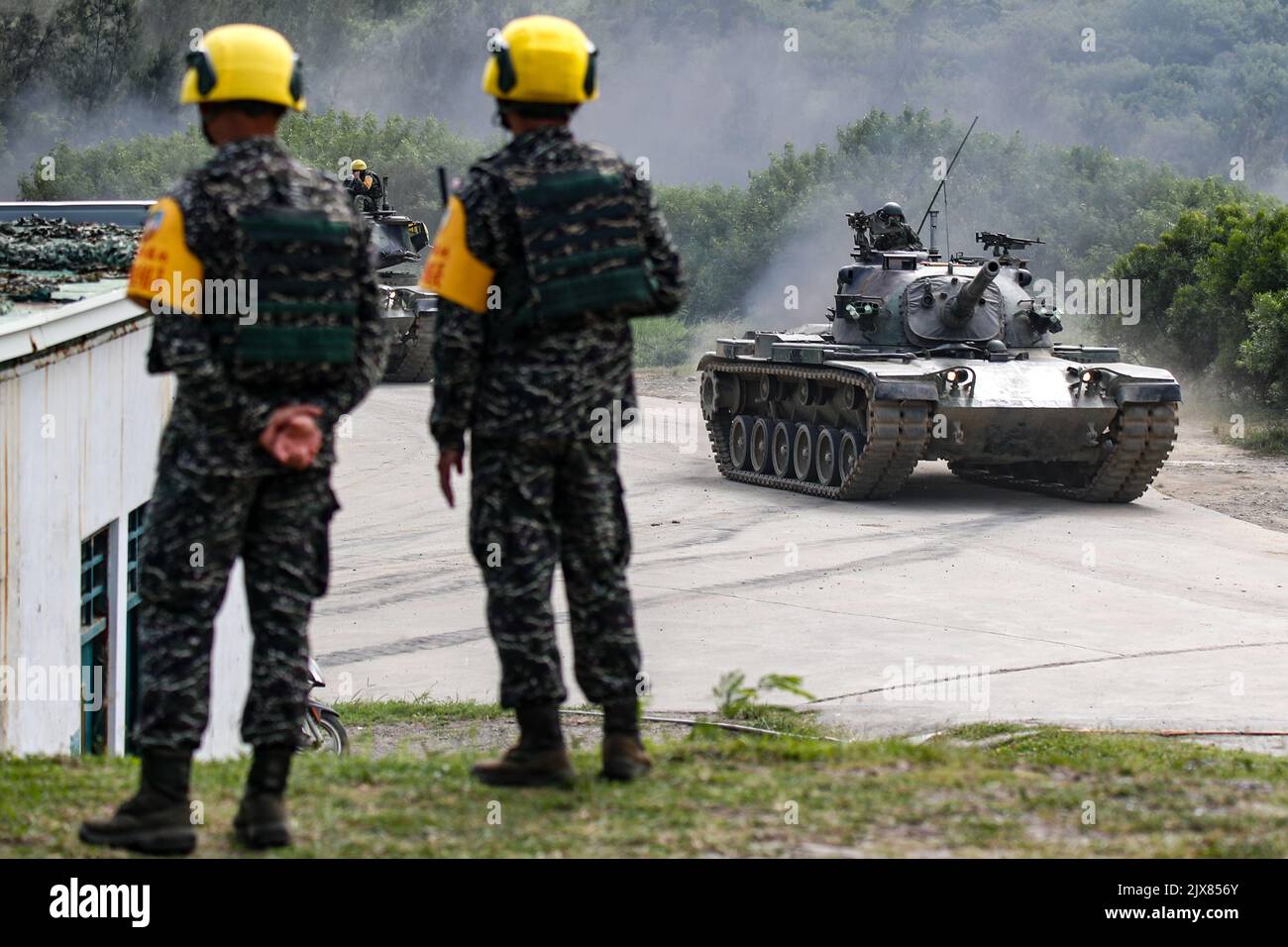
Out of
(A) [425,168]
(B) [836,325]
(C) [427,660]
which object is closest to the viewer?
(C) [427,660]

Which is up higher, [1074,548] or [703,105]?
[703,105]

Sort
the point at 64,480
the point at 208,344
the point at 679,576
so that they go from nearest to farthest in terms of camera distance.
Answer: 1. the point at 208,344
2. the point at 64,480
3. the point at 679,576

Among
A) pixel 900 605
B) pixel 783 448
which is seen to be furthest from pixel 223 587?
pixel 783 448

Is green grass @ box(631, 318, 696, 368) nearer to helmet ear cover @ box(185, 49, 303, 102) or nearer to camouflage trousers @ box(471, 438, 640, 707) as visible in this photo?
camouflage trousers @ box(471, 438, 640, 707)

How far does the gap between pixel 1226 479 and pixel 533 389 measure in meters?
18.5

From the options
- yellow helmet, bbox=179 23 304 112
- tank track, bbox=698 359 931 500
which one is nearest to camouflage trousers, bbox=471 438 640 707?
yellow helmet, bbox=179 23 304 112

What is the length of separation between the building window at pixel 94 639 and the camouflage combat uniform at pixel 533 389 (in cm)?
458

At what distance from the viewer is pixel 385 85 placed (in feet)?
236

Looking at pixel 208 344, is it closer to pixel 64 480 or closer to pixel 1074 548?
pixel 64 480

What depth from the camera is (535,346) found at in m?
5.51

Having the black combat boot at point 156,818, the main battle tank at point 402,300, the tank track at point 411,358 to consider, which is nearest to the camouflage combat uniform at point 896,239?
the main battle tank at point 402,300

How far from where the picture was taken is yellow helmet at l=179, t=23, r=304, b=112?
5.00 meters

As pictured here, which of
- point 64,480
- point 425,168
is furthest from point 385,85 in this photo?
point 64,480

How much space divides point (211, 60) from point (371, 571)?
418 inches
